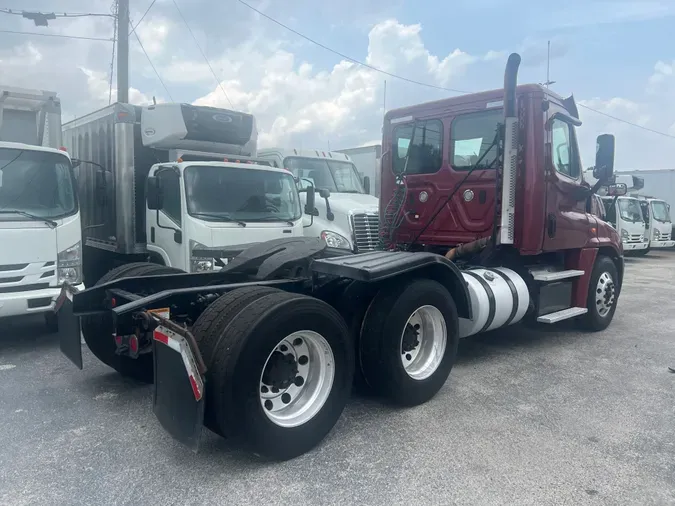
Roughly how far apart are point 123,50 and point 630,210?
1742 cm

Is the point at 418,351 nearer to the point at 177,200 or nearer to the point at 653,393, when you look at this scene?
the point at 653,393

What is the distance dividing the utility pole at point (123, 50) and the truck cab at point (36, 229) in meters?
7.92

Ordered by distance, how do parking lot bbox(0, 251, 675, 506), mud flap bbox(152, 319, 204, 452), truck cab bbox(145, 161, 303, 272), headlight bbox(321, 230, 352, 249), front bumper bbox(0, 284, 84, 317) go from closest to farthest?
mud flap bbox(152, 319, 204, 452) < parking lot bbox(0, 251, 675, 506) < front bumper bbox(0, 284, 84, 317) < truck cab bbox(145, 161, 303, 272) < headlight bbox(321, 230, 352, 249)

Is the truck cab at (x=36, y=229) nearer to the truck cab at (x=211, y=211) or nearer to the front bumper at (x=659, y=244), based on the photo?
the truck cab at (x=211, y=211)

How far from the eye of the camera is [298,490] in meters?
3.18

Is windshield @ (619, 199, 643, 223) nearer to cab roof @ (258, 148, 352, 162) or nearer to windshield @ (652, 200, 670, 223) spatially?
windshield @ (652, 200, 670, 223)

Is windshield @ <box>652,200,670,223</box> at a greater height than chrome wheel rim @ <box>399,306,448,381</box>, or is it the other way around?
windshield @ <box>652,200,670,223</box>

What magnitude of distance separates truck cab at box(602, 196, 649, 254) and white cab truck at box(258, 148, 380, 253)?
38.6ft

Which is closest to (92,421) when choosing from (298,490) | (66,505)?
(66,505)

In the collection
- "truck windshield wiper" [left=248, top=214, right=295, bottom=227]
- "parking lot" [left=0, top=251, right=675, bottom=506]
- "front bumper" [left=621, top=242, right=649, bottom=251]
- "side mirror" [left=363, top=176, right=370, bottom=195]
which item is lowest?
"parking lot" [left=0, top=251, right=675, bottom=506]

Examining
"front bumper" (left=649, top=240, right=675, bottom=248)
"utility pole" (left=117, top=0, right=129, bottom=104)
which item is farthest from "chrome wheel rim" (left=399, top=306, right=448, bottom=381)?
"front bumper" (left=649, top=240, right=675, bottom=248)

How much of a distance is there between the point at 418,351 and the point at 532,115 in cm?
308

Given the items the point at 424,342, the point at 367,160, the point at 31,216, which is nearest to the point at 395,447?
the point at 424,342

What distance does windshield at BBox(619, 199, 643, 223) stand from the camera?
1942cm
